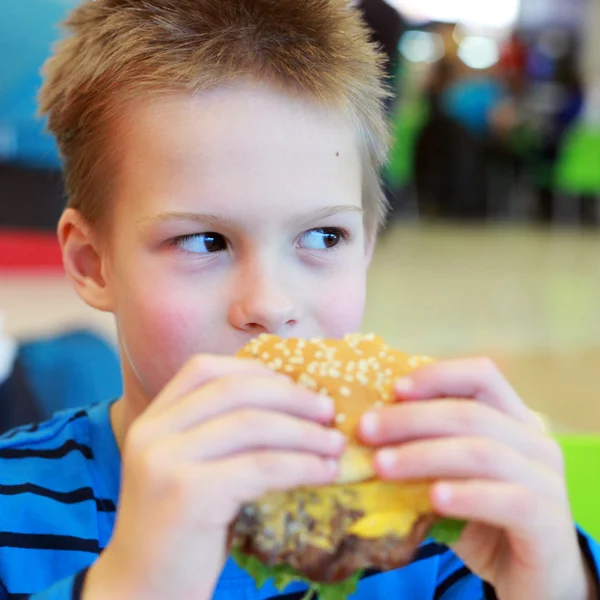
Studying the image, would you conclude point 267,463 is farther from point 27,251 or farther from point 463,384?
point 27,251

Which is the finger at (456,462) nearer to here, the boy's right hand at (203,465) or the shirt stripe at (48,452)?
the boy's right hand at (203,465)

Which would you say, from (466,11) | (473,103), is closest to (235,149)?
(473,103)

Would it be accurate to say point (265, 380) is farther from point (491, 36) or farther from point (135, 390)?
point (491, 36)

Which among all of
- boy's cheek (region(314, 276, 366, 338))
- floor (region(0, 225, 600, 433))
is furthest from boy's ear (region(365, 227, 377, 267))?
floor (region(0, 225, 600, 433))

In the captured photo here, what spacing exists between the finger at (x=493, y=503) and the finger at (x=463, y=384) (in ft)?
0.25

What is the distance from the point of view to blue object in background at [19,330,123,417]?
2.19 m

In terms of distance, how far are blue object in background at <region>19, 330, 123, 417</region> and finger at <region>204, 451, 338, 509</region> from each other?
151 centimetres

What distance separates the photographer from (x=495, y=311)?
496 centimetres

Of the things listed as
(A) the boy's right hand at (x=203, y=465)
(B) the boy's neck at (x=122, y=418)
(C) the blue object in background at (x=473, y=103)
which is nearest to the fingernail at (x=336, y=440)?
(A) the boy's right hand at (x=203, y=465)

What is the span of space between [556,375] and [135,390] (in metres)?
3.09

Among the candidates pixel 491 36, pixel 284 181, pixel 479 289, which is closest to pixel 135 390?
pixel 284 181

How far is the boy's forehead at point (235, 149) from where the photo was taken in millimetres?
928

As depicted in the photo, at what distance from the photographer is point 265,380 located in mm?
695

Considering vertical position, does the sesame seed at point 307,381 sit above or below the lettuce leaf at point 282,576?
above
